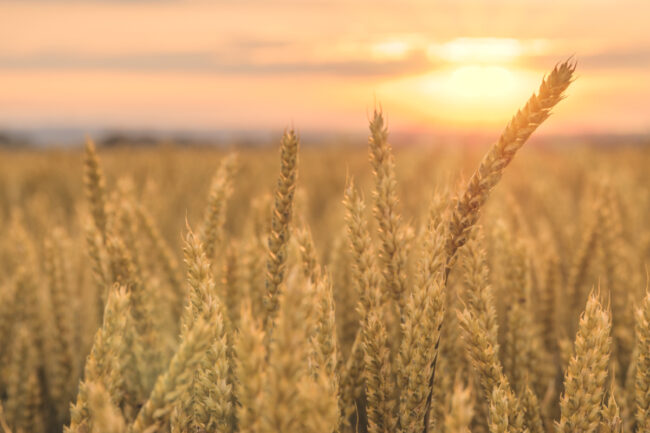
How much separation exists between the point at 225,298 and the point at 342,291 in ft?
1.28

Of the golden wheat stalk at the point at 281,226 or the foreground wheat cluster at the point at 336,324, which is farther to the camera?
the golden wheat stalk at the point at 281,226

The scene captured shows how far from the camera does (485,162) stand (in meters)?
0.85

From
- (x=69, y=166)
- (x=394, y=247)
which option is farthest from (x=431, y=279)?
(x=69, y=166)

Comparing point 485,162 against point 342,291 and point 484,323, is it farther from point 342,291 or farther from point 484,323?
point 342,291

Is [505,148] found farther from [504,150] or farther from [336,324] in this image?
[336,324]

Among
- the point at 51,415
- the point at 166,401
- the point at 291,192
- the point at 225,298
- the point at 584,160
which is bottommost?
the point at 51,415

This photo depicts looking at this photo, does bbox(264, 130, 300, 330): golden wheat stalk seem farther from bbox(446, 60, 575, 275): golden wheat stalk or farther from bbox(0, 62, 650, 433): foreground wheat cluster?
bbox(446, 60, 575, 275): golden wheat stalk

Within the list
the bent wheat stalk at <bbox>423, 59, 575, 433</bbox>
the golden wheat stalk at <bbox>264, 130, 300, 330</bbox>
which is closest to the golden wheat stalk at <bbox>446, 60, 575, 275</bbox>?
the bent wheat stalk at <bbox>423, 59, 575, 433</bbox>

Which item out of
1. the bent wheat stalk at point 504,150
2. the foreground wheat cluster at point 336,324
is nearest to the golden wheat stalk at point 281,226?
the foreground wheat cluster at point 336,324

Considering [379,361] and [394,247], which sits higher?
[394,247]

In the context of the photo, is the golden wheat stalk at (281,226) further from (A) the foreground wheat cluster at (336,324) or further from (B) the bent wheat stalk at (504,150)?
(B) the bent wheat stalk at (504,150)

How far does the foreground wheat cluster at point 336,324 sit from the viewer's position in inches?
27.1

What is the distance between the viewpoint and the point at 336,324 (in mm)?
1370

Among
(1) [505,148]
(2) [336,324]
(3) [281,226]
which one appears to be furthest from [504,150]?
(2) [336,324]
